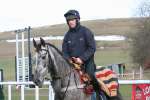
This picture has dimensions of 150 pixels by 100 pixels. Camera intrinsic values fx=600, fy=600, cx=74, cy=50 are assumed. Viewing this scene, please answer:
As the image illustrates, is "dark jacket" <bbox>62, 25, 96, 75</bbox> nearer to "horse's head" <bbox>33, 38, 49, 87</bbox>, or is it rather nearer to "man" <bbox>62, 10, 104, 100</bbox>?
"man" <bbox>62, 10, 104, 100</bbox>

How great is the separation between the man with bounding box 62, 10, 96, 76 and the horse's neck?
0.50 ft

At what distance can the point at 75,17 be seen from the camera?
9.66 m

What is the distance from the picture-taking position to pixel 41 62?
9.09 m

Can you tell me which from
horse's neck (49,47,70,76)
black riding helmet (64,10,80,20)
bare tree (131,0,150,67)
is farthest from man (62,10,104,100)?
bare tree (131,0,150,67)

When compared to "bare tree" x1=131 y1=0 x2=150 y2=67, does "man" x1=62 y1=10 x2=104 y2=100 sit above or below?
above

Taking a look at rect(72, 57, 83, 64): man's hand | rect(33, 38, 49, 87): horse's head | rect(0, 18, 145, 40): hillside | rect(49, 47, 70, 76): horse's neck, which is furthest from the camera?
rect(0, 18, 145, 40): hillside

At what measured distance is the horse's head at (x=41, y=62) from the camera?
8.90 metres

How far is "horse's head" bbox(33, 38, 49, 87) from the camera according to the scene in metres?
8.90

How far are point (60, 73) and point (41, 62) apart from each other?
0.53 metres

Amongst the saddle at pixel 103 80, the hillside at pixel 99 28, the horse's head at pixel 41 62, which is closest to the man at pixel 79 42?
the saddle at pixel 103 80

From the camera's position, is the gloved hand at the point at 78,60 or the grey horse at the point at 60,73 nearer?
the grey horse at the point at 60,73

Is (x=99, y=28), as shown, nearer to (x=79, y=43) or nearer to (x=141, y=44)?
(x=141, y=44)

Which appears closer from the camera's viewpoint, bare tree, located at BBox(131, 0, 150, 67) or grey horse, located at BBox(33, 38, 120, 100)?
grey horse, located at BBox(33, 38, 120, 100)

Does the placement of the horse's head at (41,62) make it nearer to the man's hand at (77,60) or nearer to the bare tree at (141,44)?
the man's hand at (77,60)
